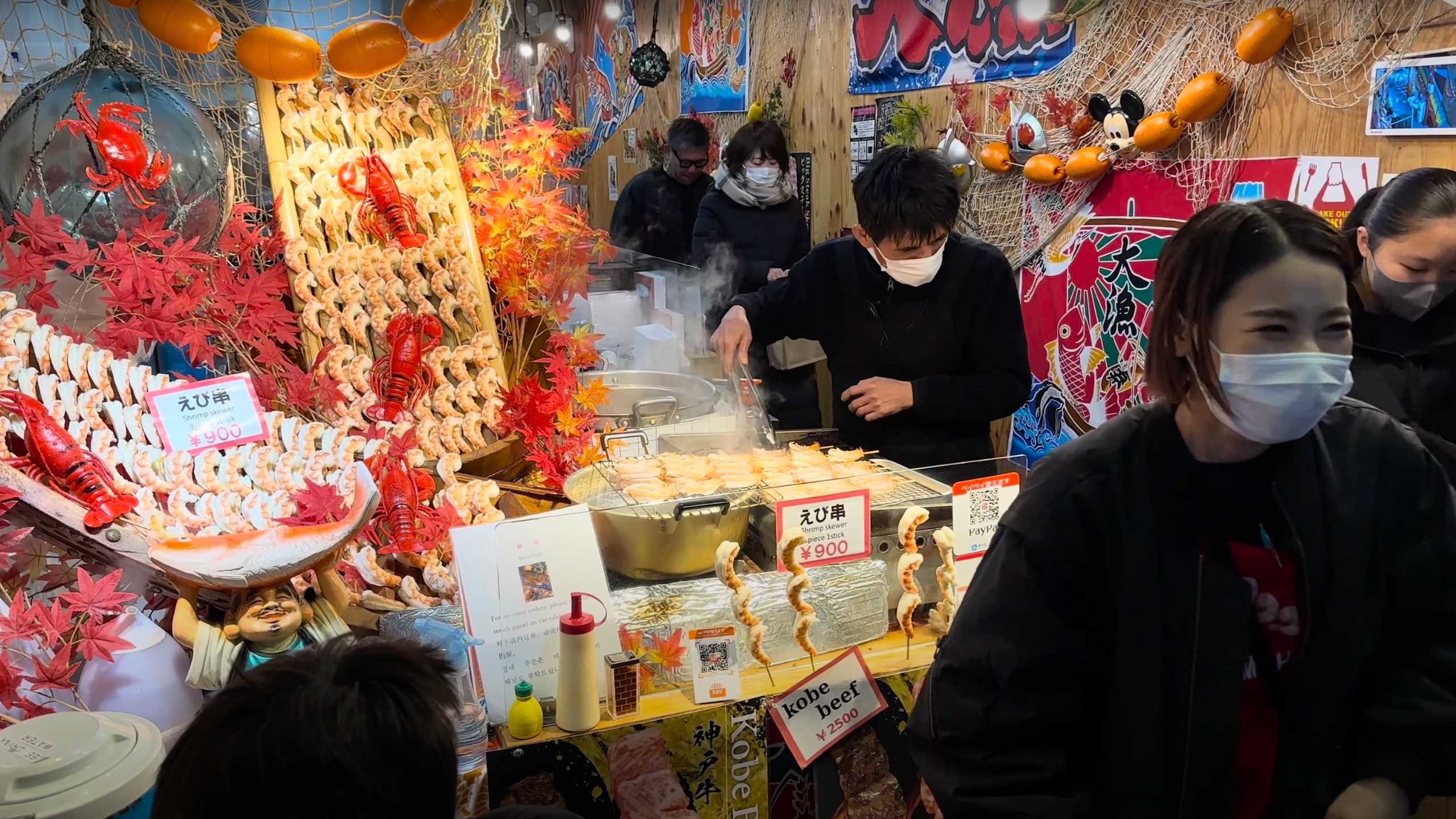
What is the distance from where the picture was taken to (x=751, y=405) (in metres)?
2.49

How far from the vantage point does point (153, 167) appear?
1.66m

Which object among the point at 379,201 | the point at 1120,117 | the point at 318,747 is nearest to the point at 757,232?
the point at 1120,117

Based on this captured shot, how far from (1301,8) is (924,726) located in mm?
2717

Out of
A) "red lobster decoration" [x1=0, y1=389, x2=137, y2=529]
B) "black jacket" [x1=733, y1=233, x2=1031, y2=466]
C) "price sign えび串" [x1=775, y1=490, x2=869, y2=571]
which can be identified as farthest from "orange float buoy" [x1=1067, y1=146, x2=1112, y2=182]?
"red lobster decoration" [x1=0, y1=389, x2=137, y2=529]

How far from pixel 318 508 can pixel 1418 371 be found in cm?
201

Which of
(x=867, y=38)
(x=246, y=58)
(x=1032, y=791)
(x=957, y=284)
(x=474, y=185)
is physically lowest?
(x=1032, y=791)

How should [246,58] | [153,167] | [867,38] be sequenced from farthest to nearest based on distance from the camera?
[867,38], [246,58], [153,167]

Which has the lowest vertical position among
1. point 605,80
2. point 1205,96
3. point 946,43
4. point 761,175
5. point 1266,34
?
point 761,175

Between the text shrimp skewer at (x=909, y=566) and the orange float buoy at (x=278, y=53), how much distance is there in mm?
1543

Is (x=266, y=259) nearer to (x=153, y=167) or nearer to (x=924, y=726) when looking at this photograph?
(x=153, y=167)

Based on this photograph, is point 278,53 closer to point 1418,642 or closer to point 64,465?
point 64,465

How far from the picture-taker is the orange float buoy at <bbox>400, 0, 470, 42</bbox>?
6.93ft

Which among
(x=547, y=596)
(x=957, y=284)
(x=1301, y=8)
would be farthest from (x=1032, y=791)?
(x=1301, y=8)

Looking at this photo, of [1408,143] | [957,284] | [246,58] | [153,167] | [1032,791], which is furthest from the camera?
[1408,143]
